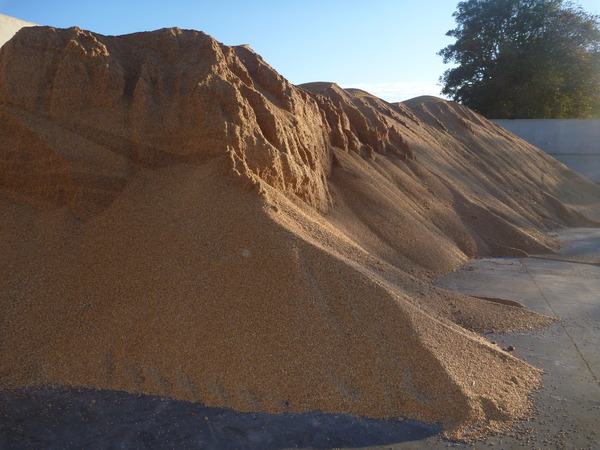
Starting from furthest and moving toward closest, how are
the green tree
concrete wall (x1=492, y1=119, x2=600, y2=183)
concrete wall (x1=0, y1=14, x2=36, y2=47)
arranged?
the green tree < concrete wall (x1=492, y1=119, x2=600, y2=183) < concrete wall (x1=0, y1=14, x2=36, y2=47)

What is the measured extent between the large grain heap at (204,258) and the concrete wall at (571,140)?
55.2 feet

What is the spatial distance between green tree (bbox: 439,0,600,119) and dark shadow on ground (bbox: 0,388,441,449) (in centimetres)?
2461

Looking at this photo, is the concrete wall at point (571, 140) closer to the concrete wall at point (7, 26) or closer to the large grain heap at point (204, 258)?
the large grain heap at point (204, 258)

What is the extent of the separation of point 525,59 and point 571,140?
4682 millimetres

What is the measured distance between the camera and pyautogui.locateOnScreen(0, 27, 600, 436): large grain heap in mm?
3936

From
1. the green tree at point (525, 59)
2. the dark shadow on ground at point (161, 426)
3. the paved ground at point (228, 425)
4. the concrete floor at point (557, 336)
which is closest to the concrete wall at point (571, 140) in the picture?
the green tree at point (525, 59)

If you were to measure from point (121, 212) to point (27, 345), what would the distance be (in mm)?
1572

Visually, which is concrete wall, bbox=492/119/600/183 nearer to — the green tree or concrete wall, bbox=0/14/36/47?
the green tree

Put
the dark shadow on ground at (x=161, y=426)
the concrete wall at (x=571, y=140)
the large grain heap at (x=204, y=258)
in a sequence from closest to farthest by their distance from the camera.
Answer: the dark shadow on ground at (x=161, y=426), the large grain heap at (x=204, y=258), the concrete wall at (x=571, y=140)

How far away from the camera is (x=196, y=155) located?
19.0 ft

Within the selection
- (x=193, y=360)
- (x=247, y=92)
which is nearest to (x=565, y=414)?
(x=193, y=360)

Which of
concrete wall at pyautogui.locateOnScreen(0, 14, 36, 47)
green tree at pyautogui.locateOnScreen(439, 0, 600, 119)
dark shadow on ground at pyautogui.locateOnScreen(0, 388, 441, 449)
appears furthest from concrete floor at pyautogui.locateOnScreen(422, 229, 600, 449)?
green tree at pyautogui.locateOnScreen(439, 0, 600, 119)

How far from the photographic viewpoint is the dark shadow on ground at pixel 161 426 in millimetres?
3285

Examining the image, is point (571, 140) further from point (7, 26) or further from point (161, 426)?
point (161, 426)
